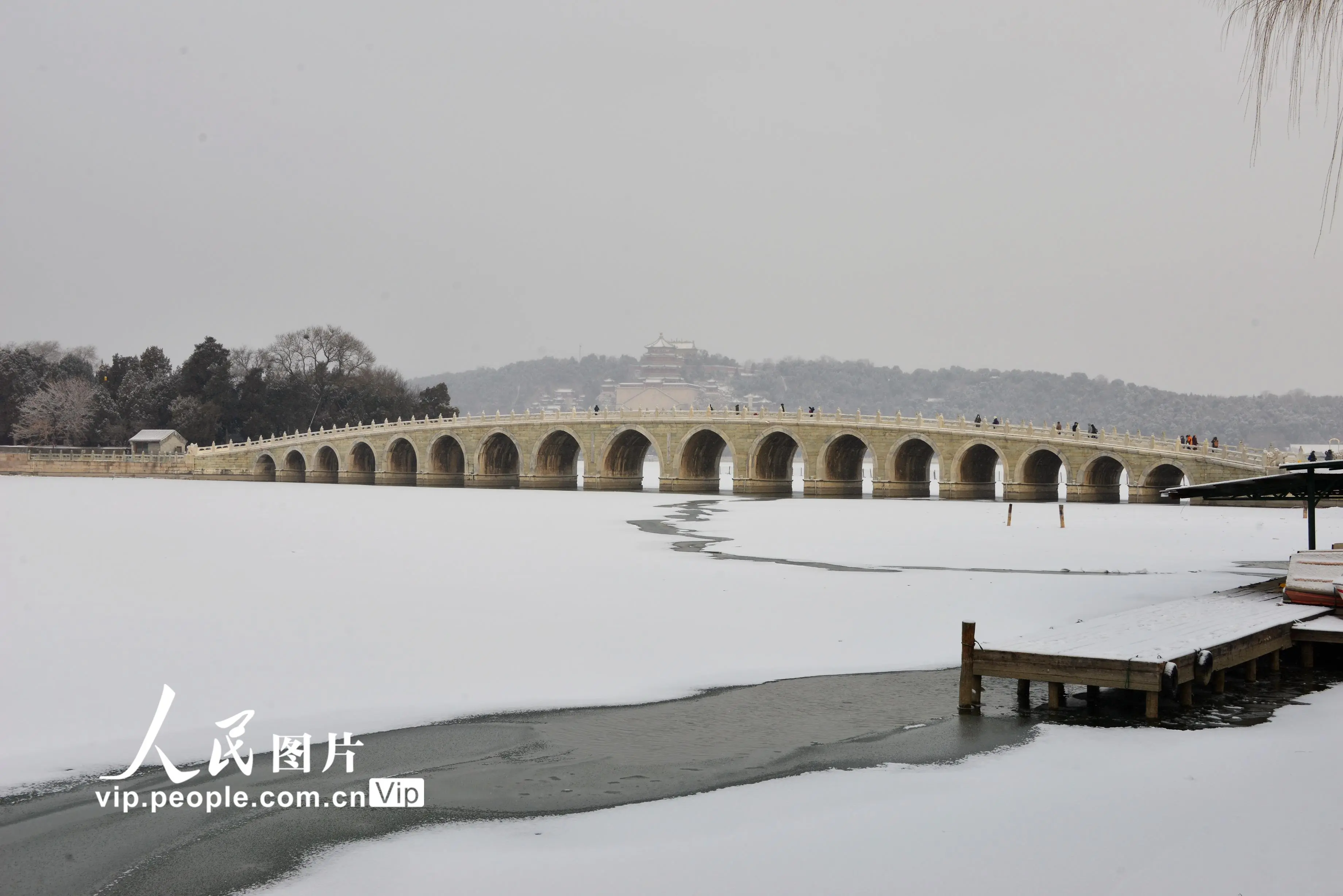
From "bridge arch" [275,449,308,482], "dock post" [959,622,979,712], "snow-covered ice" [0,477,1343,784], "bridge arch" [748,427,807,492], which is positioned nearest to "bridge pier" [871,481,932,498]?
"bridge arch" [748,427,807,492]

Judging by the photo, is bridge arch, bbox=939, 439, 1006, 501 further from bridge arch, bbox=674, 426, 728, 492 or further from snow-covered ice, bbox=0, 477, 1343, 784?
snow-covered ice, bbox=0, 477, 1343, 784

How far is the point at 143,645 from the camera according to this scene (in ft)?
38.9

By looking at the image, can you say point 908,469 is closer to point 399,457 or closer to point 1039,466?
point 1039,466

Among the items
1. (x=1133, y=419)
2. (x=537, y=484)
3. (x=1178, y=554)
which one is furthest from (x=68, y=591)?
(x=1133, y=419)

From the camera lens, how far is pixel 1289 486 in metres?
16.3

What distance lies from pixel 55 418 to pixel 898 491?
202 feet

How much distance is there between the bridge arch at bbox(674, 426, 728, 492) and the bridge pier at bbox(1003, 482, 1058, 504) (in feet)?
50.2

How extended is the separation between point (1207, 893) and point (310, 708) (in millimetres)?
6950

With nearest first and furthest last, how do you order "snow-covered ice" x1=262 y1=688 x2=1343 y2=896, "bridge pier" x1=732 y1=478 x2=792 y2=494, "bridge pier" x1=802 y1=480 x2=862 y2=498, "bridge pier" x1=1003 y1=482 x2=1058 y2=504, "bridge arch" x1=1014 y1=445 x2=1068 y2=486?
1. "snow-covered ice" x1=262 y1=688 x2=1343 y2=896
2. "bridge arch" x1=1014 y1=445 x2=1068 y2=486
3. "bridge pier" x1=1003 y1=482 x2=1058 y2=504
4. "bridge pier" x1=802 y1=480 x2=862 y2=498
5. "bridge pier" x1=732 y1=478 x2=792 y2=494

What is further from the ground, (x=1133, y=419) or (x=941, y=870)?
(x=1133, y=419)

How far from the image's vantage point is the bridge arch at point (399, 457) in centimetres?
7275

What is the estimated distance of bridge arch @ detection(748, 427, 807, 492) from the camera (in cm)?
5678

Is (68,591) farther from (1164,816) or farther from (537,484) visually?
(537,484)

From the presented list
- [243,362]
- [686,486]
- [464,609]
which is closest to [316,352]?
[243,362]
